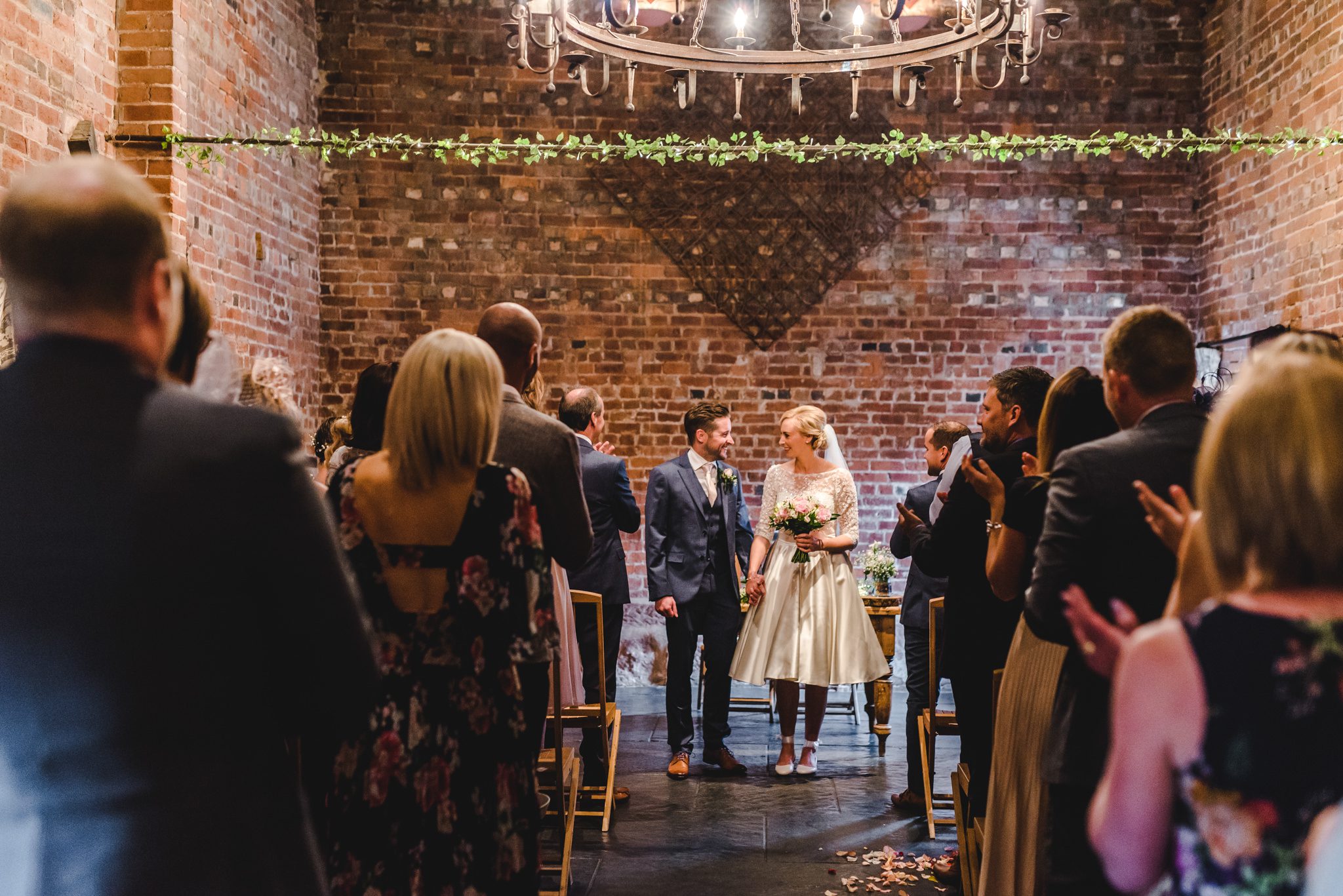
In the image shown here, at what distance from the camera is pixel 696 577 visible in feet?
16.7

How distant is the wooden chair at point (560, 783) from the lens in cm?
345

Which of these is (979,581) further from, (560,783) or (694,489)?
(694,489)

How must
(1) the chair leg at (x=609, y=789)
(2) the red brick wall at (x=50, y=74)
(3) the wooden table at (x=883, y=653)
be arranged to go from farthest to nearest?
(3) the wooden table at (x=883, y=653) → (1) the chair leg at (x=609, y=789) → (2) the red brick wall at (x=50, y=74)

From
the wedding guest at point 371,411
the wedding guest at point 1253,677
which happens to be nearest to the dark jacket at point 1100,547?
the wedding guest at point 1253,677

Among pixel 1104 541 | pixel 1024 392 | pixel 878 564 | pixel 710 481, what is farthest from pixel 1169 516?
pixel 878 564

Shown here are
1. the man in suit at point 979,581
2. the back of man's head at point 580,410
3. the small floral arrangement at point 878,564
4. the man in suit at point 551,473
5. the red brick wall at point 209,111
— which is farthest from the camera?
the small floral arrangement at point 878,564

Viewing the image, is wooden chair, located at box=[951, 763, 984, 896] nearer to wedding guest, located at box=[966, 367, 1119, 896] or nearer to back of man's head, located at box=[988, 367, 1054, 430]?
wedding guest, located at box=[966, 367, 1119, 896]

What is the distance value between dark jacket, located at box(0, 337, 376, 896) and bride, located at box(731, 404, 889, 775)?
3944 mm

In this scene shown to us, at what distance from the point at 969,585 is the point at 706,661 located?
207 cm

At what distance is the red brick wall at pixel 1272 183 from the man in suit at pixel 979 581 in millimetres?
3128

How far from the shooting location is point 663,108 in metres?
7.18

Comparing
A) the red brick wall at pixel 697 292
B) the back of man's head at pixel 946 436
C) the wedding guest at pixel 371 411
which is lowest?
the back of man's head at pixel 946 436

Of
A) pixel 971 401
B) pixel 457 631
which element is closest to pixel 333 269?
pixel 971 401

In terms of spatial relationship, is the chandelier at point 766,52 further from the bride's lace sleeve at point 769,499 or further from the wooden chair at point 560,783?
the wooden chair at point 560,783
